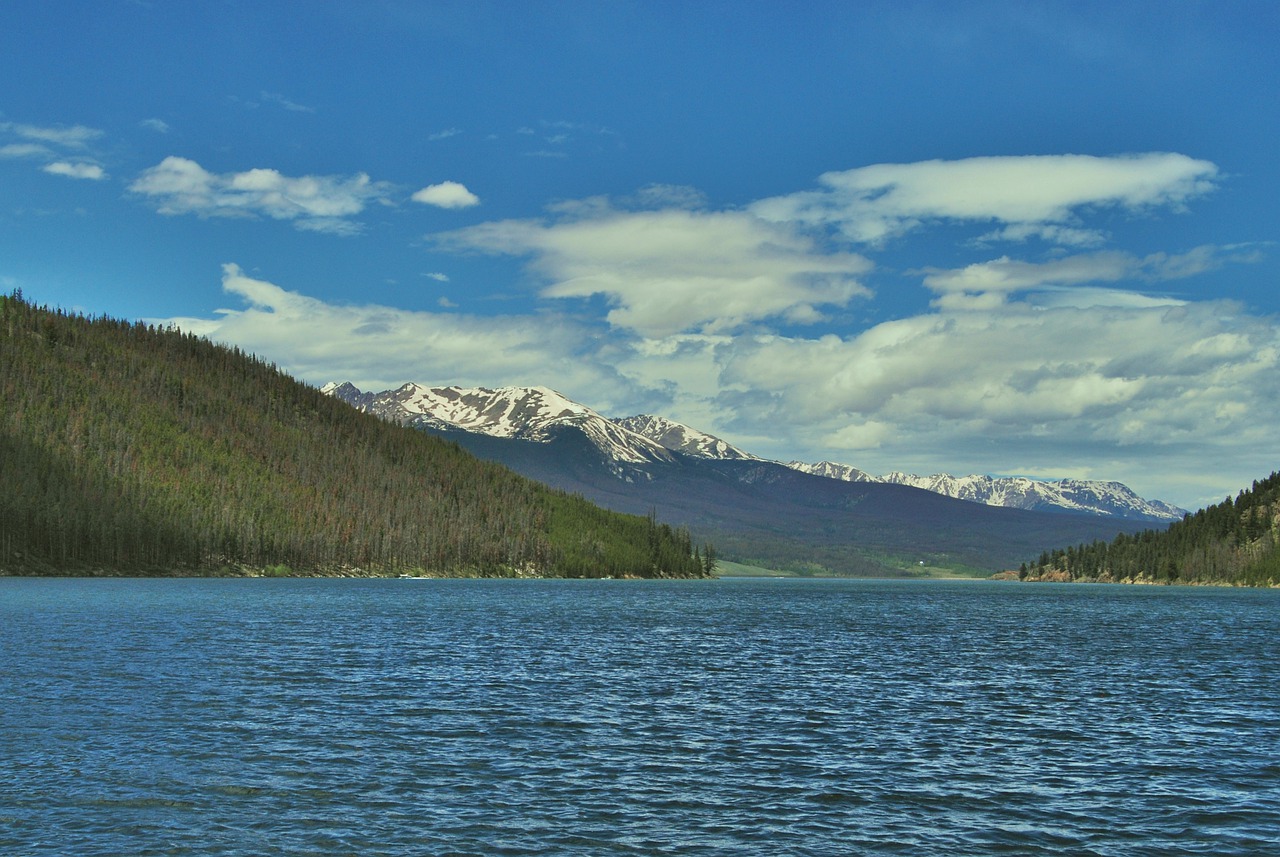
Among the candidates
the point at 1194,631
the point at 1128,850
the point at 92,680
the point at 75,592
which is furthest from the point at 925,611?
the point at 1128,850

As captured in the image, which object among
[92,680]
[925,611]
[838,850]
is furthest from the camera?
[925,611]

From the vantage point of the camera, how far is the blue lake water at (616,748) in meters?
32.8

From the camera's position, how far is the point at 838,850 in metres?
31.2

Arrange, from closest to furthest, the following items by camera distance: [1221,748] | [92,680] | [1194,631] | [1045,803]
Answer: [1045,803] < [1221,748] < [92,680] < [1194,631]

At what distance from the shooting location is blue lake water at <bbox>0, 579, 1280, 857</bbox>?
3278 centimetres

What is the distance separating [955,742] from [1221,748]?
11643 mm

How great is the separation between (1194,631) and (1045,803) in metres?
110

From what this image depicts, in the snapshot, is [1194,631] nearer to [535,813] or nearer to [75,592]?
[535,813]

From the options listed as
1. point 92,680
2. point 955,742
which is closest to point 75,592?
point 92,680

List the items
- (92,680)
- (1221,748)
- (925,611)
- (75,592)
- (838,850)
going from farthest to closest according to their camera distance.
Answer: (925,611), (75,592), (92,680), (1221,748), (838,850)

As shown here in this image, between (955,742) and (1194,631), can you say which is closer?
(955,742)

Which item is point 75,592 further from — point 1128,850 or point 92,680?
point 1128,850

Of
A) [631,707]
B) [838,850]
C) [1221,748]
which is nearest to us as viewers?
[838,850]

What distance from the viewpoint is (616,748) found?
46.1m
